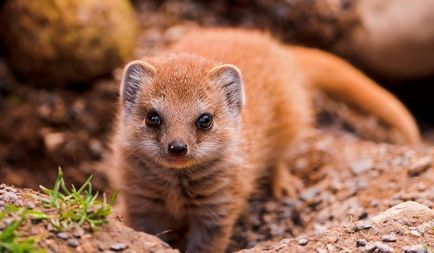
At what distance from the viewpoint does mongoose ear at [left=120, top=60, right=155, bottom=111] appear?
3.93 m

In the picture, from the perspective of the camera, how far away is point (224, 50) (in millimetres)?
4883

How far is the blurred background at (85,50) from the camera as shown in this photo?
5453 mm

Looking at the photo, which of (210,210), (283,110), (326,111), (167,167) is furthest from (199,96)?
(326,111)

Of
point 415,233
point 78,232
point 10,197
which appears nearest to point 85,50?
point 10,197

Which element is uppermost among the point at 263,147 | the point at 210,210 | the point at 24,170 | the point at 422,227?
the point at 24,170

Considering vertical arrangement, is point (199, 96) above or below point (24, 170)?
below

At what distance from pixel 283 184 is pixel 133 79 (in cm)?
184

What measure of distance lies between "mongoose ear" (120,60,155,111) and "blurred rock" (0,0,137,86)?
1.61 meters

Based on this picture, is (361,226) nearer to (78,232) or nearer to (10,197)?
(78,232)

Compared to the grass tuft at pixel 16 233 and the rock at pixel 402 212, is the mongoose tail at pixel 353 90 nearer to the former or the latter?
the rock at pixel 402 212

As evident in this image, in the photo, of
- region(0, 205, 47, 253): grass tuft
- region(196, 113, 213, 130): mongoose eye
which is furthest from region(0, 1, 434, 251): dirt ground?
region(0, 205, 47, 253): grass tuft

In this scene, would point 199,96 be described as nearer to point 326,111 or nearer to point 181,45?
point 181,45

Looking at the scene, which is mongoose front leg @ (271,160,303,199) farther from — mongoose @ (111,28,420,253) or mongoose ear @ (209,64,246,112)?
mongoose ear @ (209,64,246,112)

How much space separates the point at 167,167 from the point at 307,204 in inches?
58.5
